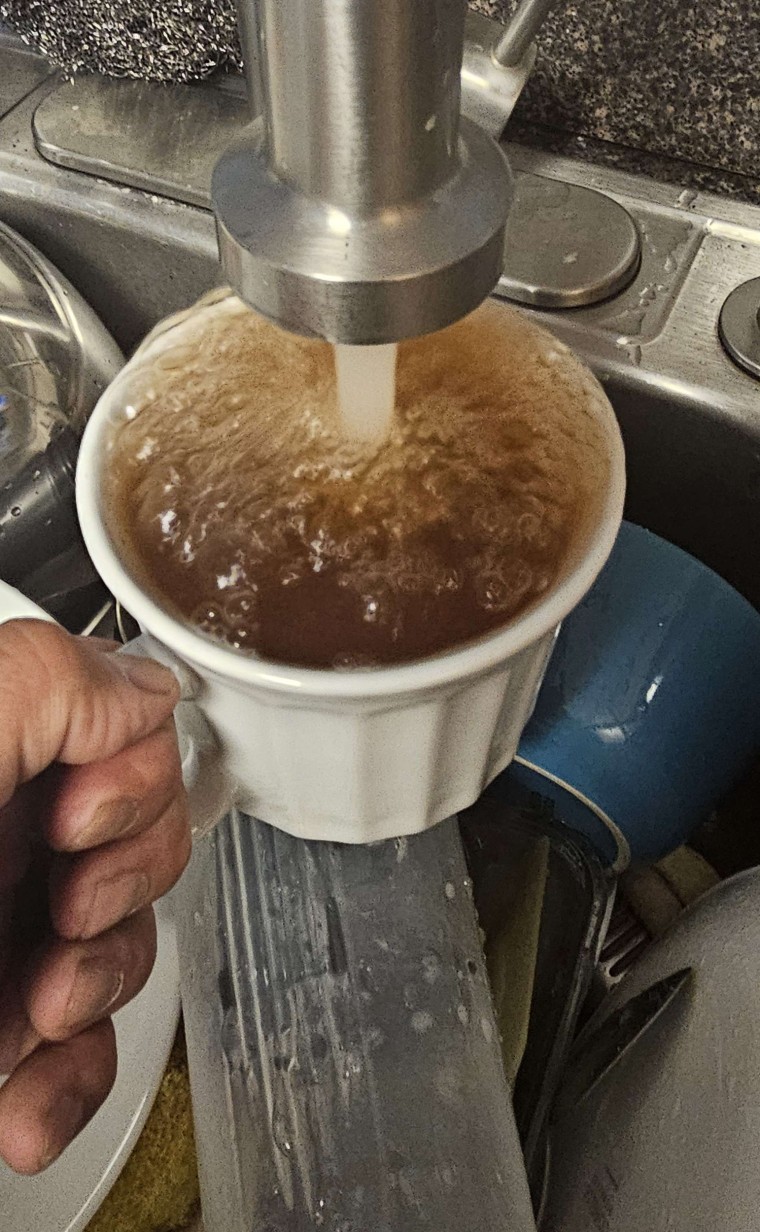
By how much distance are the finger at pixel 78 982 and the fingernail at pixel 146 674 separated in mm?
56

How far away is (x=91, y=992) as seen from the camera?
227 millimetres

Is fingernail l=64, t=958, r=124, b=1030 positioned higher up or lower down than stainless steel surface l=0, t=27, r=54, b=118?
lower down

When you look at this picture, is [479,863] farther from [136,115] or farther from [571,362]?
[136,115]

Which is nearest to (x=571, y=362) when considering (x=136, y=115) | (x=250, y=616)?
(x=250, y=616)

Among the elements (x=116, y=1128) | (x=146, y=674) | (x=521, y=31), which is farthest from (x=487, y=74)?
(x=116, y=1128)

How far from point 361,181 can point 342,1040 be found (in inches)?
9.9

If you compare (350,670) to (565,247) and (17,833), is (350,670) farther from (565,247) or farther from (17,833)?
(565,247)

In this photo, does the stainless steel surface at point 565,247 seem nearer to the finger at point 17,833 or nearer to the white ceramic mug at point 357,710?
the white ceramic mug at point 357,710

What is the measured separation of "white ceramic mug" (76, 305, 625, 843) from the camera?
0.79 feet

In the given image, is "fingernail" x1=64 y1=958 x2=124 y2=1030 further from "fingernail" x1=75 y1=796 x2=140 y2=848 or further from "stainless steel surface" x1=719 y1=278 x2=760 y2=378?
"stainless steel surface" x1=719 y1=278 x2=760 y2=378

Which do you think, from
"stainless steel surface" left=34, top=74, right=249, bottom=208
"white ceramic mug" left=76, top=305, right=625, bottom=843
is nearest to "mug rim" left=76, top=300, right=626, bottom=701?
"white ceramic mug" left=76, top=305, right=625, bottom=843

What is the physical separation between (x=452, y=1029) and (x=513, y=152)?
1.11 ft

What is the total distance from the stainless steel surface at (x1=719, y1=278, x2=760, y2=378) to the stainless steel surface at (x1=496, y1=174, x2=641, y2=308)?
38 millimetres

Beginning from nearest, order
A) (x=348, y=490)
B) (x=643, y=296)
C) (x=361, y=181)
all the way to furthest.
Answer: (x=361, y=181), (x=348, y=490), (x=643, y=296)
